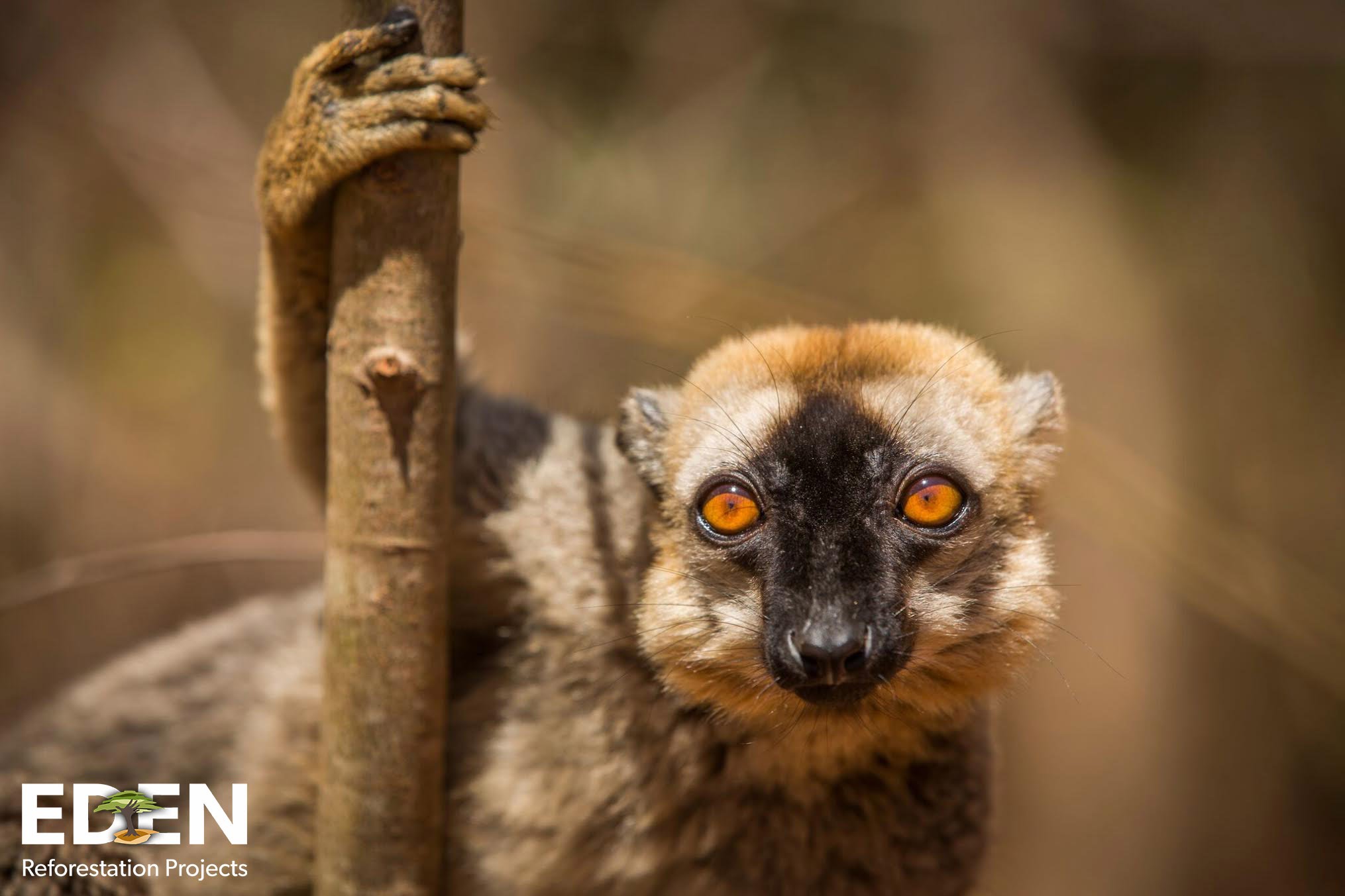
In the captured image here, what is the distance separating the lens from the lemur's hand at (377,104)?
270 cm

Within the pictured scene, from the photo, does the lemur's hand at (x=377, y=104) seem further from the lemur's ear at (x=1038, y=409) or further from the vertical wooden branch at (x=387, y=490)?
the lemur's ear at (x=1038, y=409)

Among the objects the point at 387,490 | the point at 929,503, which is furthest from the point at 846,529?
the point at 387,490

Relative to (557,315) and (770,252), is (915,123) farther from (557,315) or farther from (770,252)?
(557,315)

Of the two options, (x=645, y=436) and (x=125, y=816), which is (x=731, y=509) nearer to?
(x=645, y=436)

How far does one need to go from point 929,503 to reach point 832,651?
0.56 m

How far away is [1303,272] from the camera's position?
25.6 ft

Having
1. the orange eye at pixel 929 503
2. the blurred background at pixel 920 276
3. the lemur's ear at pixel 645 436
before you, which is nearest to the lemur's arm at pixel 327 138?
the lemur's ear at pixel 645 436

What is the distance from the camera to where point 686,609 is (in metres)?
2.92

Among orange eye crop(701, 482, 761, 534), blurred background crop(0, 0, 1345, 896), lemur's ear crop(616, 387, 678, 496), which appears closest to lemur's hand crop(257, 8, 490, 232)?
lemur's ear crop(616, 387, 678, 496)

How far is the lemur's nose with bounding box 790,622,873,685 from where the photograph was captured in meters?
2.48

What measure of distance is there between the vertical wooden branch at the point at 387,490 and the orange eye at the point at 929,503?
117cm

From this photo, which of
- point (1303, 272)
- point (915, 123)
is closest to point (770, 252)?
point (915, 123)

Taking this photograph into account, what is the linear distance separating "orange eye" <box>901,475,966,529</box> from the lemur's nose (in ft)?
1.33

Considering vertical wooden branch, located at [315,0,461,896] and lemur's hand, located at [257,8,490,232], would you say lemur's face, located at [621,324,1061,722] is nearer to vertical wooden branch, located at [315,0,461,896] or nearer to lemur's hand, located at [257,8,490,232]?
vertical wooden branch, located at [315,0,461,896]
